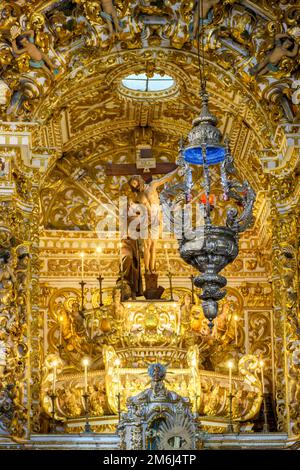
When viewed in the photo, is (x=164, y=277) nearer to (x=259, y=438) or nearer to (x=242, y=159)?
(x=242, y=159)

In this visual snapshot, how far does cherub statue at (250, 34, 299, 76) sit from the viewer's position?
1791 cm

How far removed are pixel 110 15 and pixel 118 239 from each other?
4.06 meters

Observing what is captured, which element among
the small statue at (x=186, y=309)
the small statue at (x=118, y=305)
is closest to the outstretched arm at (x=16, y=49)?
the small statue at (x=118, y=305)

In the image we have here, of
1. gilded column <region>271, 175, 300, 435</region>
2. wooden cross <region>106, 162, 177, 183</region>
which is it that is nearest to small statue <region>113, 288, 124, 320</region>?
wooden cross <region>106, 162, 177, 183</region>

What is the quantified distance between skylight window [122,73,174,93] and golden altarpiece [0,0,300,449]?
87mm

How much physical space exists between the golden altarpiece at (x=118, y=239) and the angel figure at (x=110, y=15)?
26 millimetres

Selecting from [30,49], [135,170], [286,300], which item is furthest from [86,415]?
[30,49]

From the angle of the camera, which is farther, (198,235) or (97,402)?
(97,402)

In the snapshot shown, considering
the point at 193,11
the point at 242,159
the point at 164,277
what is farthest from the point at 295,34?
the point at 164,277

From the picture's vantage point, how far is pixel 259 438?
17219mm

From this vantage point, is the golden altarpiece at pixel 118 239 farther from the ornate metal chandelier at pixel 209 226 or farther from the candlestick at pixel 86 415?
the ornate metal chandelier at pixel 209 226

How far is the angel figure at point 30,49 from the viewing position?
1764 cm

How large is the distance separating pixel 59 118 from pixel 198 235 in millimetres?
7194

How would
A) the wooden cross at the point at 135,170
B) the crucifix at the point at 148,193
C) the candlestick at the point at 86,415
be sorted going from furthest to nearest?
the wooden cross at the point at 135,170, the crucifix at the point at 148,193, the candlestick at the point at 86,415
